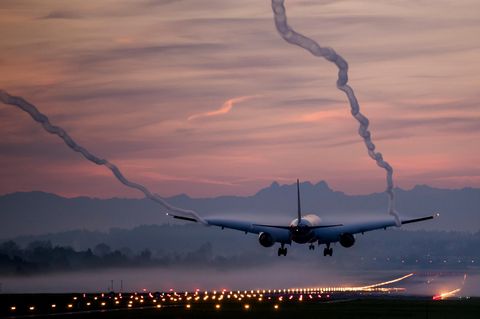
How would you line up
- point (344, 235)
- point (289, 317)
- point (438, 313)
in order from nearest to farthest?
point (289, 317), point (438, 313), point (344, 235)

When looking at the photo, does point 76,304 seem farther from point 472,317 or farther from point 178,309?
point 472,317

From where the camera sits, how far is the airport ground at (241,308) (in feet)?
412

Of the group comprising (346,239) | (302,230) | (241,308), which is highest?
(241,308)

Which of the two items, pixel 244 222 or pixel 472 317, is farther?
pixel 244 222

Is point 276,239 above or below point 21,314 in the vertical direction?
below

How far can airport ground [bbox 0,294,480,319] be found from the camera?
126 meters

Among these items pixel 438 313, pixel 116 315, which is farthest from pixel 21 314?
pixel 438 313

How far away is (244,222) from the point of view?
179250 mm

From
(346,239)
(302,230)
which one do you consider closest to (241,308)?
(302,230)

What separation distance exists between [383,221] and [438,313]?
4453cm

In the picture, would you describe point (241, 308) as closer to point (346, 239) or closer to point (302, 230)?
point (302, 230)

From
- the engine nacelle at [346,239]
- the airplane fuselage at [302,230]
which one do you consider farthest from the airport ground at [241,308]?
the engine nacelle at [346,239]

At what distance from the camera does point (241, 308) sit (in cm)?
13788

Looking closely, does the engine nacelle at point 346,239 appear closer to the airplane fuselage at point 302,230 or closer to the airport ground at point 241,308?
the airplane fuselage at point 302,230
